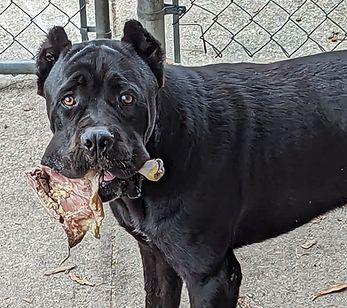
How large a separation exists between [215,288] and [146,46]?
30.1 inches

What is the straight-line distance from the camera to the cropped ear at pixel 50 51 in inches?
107

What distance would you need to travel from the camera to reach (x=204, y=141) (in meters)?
2.87

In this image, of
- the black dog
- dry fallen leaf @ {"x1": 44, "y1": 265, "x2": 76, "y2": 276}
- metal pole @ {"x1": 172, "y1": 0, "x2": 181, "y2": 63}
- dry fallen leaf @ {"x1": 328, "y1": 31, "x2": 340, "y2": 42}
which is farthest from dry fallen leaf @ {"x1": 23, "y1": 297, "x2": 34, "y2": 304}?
dry fallen leaf @ {"x1": 328, "y1": 31, "x2": 340, "y2": 42}

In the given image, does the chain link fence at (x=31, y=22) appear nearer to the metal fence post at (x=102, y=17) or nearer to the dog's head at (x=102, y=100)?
the metal fence post at (x=102, y=17)

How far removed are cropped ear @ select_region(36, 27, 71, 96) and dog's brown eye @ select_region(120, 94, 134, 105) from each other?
260 mm

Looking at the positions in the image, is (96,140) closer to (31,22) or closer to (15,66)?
(15,66)

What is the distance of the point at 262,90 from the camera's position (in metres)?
3.00

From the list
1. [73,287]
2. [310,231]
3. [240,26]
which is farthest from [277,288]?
[240,26]

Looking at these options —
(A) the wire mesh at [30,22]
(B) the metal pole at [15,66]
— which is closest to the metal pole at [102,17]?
(B) the metal pole at [15,66]

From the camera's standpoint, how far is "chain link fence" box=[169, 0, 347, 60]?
4.91 metres

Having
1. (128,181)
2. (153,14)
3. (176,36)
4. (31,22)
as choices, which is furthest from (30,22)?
(128,181)

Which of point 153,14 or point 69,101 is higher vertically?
point 69,101

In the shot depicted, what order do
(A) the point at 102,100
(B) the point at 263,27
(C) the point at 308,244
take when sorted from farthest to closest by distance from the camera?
(B) the point at 263,27
(C) the point at 308,244
(A) the point at 102,100

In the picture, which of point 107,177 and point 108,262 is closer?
point 107,177
